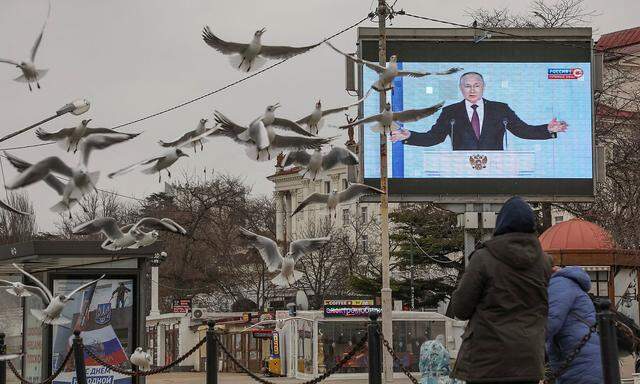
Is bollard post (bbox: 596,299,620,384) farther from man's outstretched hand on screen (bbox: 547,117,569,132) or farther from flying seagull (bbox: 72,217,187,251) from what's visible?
man's outstretched hand on screen (bbox: 547,117,569,132)

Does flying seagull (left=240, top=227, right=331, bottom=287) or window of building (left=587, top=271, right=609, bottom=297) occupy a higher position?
flying seagull (left=240, top=227, right=331, bottom=287)

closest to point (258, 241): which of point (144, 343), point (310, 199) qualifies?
point (310, 199)

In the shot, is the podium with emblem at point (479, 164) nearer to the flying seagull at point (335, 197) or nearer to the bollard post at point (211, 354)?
the bollard post at point (211, 354)

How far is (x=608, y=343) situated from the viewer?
9.20 metres

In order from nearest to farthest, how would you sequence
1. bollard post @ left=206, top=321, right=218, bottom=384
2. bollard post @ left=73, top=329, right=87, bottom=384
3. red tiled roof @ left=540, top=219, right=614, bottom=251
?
bollard post @ left=206, top=321, right=218, bottom=384 → bollard post @ left=73, top=329, right=87, bottom=384 → red tiled roof @ left=540, top=219, right=614, bottom=251

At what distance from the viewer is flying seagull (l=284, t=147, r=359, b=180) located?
33.2 feet

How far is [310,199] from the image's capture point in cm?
1039

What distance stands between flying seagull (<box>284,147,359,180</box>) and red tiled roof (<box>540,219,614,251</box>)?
1727 centimetres

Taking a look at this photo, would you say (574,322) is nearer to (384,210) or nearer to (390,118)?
(390,118)

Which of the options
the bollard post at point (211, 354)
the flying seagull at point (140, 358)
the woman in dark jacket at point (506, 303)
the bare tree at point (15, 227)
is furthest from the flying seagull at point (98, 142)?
the bare tree at point (15, 227)

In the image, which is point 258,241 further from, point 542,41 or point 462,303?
point 542,41

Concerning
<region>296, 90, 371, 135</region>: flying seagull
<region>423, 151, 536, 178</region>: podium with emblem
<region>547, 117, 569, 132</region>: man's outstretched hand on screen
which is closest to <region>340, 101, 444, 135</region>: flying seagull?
<region>296, 90, 371, 135</region>: flying seagull

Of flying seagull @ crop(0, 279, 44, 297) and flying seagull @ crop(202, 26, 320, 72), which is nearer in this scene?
flying seagull @ crop(202, 26, 320, 72)

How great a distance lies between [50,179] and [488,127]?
69.0 feet
